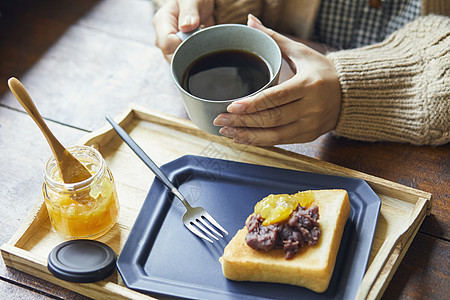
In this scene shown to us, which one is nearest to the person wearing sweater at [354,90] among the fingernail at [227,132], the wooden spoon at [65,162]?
the fingernail at [227,132]

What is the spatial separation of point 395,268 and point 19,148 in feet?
2.74

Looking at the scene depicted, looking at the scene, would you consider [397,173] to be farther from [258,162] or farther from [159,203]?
[159,203]

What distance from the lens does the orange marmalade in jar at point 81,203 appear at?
84cm

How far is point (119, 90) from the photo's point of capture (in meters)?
1.24

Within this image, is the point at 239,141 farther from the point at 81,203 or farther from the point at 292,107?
the point at 81,203

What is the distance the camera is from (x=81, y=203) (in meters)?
0.85

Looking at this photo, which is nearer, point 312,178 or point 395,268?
point 395,268

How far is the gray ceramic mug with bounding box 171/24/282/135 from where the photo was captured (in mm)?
907

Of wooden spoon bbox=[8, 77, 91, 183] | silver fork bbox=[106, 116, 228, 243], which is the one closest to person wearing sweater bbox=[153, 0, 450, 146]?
silver fork bbox=[106, 116, 228, 243]

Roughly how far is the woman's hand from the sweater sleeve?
0.12ft

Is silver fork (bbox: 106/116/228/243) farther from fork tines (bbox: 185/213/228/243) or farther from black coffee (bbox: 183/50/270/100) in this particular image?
black coffee (bbox: 183/50/270/100)

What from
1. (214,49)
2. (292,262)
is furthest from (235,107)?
(292,262)

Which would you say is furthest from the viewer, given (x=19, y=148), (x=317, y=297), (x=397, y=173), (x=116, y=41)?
(x=116, y=41)

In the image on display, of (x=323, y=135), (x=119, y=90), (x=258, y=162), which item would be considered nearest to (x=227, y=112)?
(x=258, y=162)
